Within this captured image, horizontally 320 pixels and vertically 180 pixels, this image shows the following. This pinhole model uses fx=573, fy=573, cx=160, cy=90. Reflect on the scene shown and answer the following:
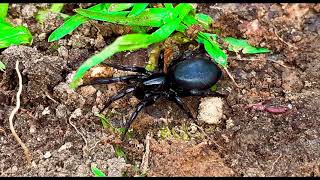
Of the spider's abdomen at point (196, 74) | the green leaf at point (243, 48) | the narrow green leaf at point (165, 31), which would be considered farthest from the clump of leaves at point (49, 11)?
the green leaf at point (243, 48)

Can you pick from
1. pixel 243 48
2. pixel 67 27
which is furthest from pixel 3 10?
pixel 243 48

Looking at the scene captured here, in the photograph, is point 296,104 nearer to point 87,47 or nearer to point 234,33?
point 234,33

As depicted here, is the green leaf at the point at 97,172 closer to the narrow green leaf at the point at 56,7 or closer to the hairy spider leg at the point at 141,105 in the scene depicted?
the hairy spider leg at the point at 141,105

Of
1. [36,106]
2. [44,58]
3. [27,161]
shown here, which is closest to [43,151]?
[27,161]

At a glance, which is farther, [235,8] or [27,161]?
[235,8]

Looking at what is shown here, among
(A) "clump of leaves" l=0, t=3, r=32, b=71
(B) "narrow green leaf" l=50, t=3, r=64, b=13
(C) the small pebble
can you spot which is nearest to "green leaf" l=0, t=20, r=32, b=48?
(A) "clump of leaves" l=0, t=3, r=32, b=71

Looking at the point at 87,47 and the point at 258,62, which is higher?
the point at 87,47
